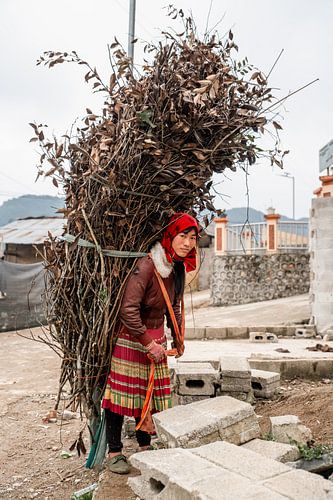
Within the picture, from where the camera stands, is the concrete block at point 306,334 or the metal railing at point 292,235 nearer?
the concrete block at point 306,334

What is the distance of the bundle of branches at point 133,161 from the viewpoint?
3100mm

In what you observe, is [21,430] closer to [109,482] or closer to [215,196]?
[109,482]

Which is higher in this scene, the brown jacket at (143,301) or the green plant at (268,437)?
the brown jacket at (143,301)

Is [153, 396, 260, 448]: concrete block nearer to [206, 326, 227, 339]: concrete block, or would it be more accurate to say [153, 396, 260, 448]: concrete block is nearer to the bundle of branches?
the bundle of branches

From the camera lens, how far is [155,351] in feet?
10.2

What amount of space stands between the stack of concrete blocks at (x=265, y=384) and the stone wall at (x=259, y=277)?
1120 cm

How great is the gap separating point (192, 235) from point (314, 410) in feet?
6.58

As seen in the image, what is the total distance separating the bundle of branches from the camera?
310cm

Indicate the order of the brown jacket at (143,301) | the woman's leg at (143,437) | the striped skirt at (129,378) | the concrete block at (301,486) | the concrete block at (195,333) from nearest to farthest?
the concrete block at (301,486) → the brown jacket at (143,301) → the striped skirt at (129,378) → the woman's leg at (143,437) → the concrete block at (195,333)

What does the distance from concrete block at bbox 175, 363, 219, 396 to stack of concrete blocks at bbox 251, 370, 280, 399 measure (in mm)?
548

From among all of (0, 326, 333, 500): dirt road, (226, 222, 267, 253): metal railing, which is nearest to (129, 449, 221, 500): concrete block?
(0, 326, 333, 500): dirt road

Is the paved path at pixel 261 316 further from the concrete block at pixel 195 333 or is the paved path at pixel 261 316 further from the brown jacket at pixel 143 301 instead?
the brown jacket at pixel 143 301

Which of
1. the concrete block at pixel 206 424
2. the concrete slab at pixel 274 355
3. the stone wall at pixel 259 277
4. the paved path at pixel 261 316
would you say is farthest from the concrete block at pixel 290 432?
the stone wall at pixel 259 277

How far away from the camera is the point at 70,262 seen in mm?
3309
